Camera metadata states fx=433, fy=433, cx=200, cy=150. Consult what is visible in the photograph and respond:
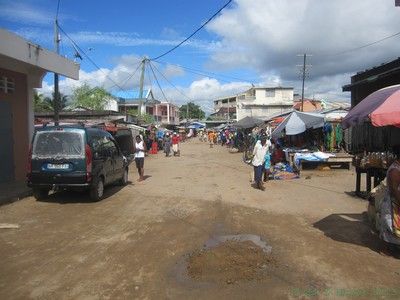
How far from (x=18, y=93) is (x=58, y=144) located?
477 centimetres

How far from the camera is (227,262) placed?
229 inches

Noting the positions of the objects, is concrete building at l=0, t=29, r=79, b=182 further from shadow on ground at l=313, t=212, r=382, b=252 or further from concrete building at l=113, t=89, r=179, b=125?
concrete building at l=113, t=89, r=179, b=125

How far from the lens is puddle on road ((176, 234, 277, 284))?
17.4 feet

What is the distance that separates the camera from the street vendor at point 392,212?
612 centimetres

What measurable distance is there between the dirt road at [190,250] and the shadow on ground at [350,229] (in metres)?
0.02

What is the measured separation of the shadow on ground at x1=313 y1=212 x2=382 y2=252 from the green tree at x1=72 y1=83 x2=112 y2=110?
1784 inches

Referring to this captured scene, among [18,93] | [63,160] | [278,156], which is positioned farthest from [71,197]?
[278,156]

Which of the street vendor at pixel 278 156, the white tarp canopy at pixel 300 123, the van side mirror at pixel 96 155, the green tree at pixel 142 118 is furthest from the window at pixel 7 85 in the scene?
the green tree at pixel 142 118

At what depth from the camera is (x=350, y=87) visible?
A: 68.1 ft

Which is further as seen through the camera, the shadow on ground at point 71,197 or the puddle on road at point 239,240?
the shadow on ground at point 71,197

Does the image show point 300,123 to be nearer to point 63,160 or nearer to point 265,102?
point 63,160

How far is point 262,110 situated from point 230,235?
62.3m

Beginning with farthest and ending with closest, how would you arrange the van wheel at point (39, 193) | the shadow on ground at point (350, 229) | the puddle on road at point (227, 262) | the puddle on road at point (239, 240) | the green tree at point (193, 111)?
the green tree at point (193, 111) < the van wheel at point (39, 193) < the shadow on ground at point (350, 229) < the puddle on road at point (239, 240) < the puddle on road at point (227, 262)

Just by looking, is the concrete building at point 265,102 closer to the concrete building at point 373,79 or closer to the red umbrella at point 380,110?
the concrete building at point 373,79
